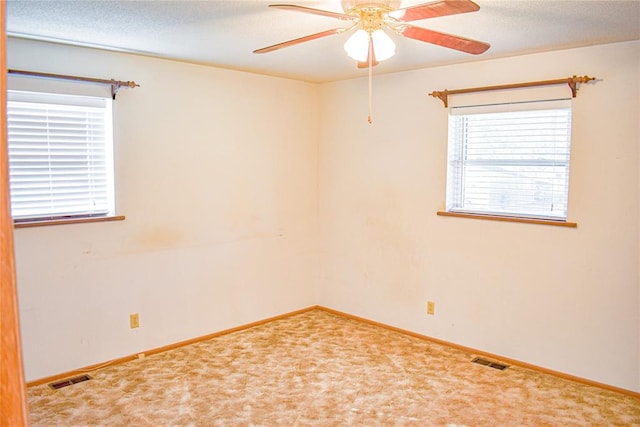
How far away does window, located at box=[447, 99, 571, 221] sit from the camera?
3.56 meters

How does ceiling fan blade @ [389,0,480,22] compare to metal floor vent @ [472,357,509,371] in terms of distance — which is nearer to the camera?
ceiling fan blade @ [389,0,480,22]

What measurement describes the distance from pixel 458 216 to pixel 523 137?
0.75 metres

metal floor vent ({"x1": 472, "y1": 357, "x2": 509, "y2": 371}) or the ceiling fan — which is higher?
the ceiling fan

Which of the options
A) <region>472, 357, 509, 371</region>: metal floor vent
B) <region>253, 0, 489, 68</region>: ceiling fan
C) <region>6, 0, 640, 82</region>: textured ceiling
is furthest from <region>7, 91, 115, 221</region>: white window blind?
<region>472, 357, 509, 371</region>: metal floor vent

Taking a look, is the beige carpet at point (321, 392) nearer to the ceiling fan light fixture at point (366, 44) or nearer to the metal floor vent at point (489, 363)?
the metal floor vent at point (489, 363)

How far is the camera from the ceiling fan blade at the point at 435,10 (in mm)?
1841

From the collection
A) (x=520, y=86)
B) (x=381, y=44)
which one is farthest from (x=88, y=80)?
(x=520, y=86)

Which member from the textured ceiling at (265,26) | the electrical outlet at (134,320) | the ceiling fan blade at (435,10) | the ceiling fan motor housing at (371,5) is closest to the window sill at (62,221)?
the electrical outlet at (134,320)

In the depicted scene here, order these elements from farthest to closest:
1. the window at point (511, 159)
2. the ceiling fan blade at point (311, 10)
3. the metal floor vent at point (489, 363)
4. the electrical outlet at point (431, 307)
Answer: the electrical outlet at point (431, 307) → the metal floor vent at point (489, 363) → the window at point (511, 159) → the ceiling fan blade at point (311, 10)

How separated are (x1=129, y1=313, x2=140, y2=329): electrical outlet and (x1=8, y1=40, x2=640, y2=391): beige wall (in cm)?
4

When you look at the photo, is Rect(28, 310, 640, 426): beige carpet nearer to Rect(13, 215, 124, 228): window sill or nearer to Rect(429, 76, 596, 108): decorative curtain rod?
Rect(13, 215, 124, 228): window sill

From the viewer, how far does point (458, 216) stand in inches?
159

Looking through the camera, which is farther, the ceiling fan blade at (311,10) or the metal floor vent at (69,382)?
the metal floor vent at (69,382)

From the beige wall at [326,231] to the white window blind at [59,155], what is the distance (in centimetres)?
12
